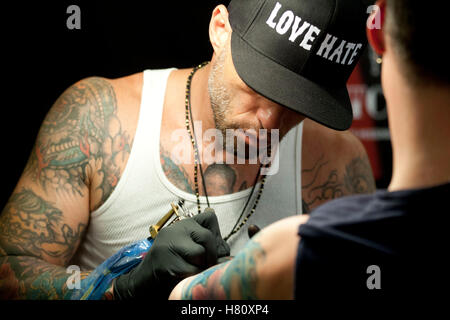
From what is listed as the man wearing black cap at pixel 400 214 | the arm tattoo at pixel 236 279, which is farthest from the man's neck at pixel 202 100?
the man wearing black cap at pixel 400 214

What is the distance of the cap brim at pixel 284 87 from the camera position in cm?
118

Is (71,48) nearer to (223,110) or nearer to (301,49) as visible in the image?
(223,110)

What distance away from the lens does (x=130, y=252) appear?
3.92 ft

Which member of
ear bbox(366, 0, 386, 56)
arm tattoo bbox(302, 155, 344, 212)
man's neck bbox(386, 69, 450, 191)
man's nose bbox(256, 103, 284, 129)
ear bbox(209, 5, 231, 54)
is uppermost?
ear bbox(209, 5, 231, 54)

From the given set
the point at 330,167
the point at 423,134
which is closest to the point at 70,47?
the point at 330,167

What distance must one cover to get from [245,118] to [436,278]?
31.1 inches

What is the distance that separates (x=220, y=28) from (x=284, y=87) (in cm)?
31

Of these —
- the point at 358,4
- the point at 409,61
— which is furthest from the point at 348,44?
the point at 409,61

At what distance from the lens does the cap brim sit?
3.87ft

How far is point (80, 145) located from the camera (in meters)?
1.48

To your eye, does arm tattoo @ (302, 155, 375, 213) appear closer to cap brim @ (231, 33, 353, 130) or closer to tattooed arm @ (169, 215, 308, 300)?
cap brim @ (231, 33, 353, 130)

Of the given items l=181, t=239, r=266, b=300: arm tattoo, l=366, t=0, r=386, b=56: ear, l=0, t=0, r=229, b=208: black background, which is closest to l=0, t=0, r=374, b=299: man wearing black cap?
l=0, t=0, r=229, b=208: black background

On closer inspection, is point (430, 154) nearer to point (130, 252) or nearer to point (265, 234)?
point (265, 234)

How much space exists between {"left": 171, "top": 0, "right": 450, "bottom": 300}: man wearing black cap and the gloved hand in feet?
1.46
